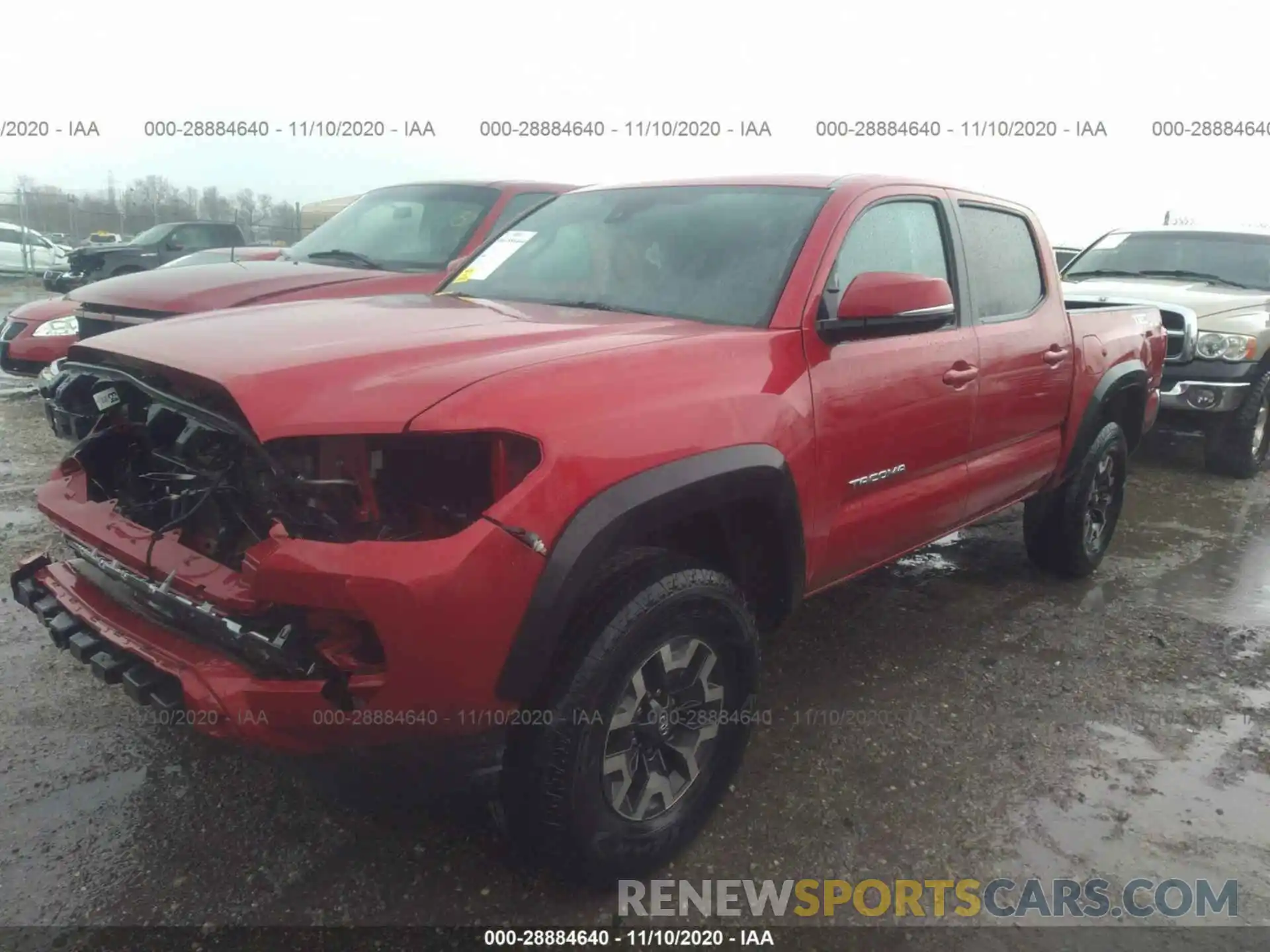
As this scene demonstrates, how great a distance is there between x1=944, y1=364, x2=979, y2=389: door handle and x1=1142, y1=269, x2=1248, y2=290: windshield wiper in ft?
18.7

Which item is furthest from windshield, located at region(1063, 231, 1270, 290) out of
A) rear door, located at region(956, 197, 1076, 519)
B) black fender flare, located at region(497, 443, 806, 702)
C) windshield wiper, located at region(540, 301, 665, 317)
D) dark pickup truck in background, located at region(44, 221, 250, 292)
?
dark pickup truck in background, located at region(44, 221, 250, 292)

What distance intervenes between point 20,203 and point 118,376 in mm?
21679

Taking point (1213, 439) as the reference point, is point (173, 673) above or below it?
above

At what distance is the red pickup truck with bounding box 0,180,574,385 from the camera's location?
4.87 m

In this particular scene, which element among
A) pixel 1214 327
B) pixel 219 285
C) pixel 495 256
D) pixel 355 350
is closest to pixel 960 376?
pixel 495 256

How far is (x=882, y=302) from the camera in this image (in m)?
2.71

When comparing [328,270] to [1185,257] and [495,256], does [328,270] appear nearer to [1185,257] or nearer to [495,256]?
[495,256]

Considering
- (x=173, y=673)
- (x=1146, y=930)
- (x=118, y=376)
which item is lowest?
(x=1146, y=930)

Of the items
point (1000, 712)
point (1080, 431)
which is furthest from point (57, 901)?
point (1080, 431)

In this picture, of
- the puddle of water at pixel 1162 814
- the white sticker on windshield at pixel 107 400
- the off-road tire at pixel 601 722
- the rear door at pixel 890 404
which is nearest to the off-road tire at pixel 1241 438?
the puddle of water at pixel 1162 814

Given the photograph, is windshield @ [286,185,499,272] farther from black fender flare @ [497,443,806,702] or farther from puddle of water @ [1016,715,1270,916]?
puddle of water @ [1016,715,1270,916]

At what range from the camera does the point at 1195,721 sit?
134 inches

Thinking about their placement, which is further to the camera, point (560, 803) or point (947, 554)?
point (947, 554)

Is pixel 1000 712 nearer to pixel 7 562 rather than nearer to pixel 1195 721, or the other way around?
pixel 1195 721
